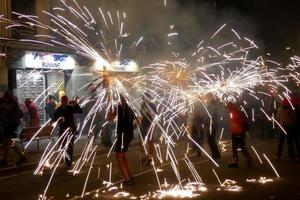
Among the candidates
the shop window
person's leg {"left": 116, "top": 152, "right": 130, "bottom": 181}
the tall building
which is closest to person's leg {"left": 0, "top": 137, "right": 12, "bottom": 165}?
person's leg {"left": 116, "top": 152, "right": 130, "bottom": 181}

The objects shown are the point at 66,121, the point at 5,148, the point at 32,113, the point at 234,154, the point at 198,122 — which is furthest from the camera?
the point at 32,113

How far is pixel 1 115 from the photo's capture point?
1424cm

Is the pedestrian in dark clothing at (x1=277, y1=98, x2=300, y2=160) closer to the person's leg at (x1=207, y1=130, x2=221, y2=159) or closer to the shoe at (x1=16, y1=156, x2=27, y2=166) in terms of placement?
the person's leg at (x1=207, y1=130, x2=221, y2=159)

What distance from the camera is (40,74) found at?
21.7 metres

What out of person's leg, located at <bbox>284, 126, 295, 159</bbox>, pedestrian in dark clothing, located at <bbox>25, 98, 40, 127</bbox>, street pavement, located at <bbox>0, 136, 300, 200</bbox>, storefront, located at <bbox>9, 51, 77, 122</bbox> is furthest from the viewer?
storefront, located at <bbox>9, 51, 77, 122</bbox>

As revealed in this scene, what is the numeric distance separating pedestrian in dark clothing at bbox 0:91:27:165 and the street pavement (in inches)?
22.0

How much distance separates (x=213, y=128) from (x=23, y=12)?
992 cm

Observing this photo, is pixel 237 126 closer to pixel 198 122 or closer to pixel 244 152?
pixel 244 152

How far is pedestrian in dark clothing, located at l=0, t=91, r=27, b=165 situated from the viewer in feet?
44.9

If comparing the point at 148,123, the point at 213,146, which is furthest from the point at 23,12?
the point at 213,146

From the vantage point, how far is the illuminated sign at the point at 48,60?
20766 mm

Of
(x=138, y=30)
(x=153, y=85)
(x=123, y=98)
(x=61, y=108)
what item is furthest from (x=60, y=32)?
(x=123, y=98)

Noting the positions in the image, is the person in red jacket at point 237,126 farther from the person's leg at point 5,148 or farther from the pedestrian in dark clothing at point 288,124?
the person's leg at point 5,148

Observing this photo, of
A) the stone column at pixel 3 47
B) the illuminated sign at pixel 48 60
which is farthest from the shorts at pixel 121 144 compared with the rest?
the illuminated sign at pixel 48 60
